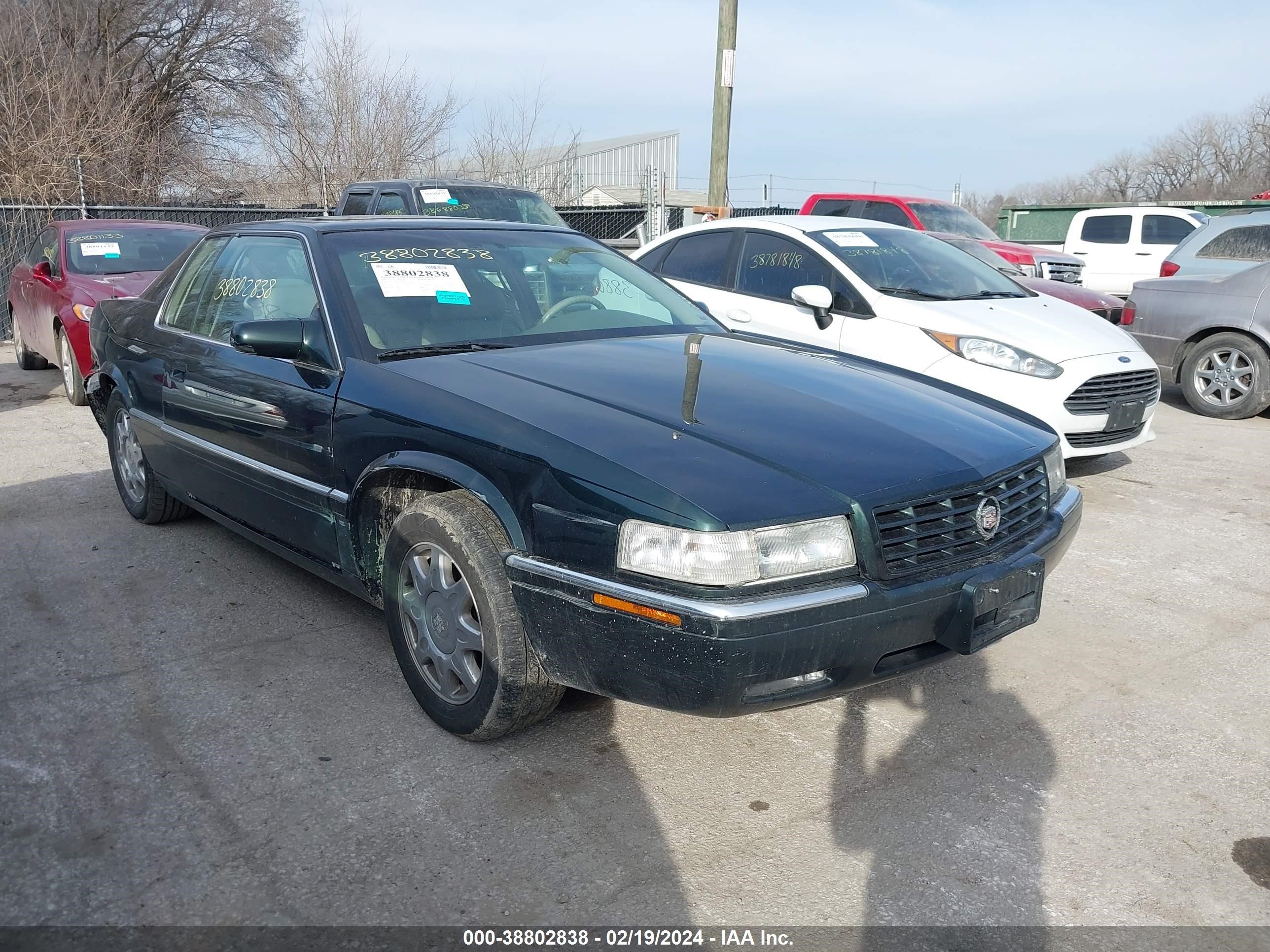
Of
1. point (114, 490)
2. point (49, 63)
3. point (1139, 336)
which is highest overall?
point (49, 63)

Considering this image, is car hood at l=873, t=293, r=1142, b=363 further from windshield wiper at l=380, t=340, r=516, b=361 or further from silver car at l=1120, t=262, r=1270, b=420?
windshield wiper at l=380, t=340, r=516, b=361

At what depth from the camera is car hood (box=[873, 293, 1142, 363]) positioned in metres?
6.00

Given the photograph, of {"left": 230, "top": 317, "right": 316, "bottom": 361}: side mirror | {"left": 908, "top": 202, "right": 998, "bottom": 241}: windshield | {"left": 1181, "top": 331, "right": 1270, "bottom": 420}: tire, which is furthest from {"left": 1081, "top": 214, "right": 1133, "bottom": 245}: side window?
{"left": 230, "top": 317, "right": 316, "bottom": 361}: side mirror

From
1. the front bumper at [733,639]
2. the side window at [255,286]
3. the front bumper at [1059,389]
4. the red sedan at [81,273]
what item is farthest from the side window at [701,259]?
the front bumper at [733,639]

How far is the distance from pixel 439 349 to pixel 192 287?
Answer: 1.86m

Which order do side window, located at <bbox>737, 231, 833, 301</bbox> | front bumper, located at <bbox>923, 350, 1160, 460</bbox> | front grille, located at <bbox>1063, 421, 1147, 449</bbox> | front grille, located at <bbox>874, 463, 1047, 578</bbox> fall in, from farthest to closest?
side window, located at <bbox>737, 231, 833, 301</bbox>, front grille, located at <bbox>1063, 421, 1147, 449</bbox>, front bumper, located at <bbox>923, 350, 1160, 460</bbox>, front grille, located at <bbox>874, 463, 1047, 578</bbox>

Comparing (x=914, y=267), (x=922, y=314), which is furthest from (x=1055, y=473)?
(x=914, y=267)

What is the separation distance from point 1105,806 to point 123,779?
2718mm

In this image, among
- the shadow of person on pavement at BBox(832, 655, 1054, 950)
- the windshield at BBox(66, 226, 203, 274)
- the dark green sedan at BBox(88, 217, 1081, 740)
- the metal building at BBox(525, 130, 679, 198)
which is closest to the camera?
the shadow of person on pavement at BBox(832, 655, 1054, 950)

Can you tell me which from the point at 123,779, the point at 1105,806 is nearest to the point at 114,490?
the point at 123,779

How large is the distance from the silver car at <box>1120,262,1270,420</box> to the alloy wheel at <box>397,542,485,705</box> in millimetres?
7410

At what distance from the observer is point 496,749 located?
3.12 metres

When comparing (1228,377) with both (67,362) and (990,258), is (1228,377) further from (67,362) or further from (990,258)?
(67,362)

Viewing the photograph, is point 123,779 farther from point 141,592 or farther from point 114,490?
point 114,490
